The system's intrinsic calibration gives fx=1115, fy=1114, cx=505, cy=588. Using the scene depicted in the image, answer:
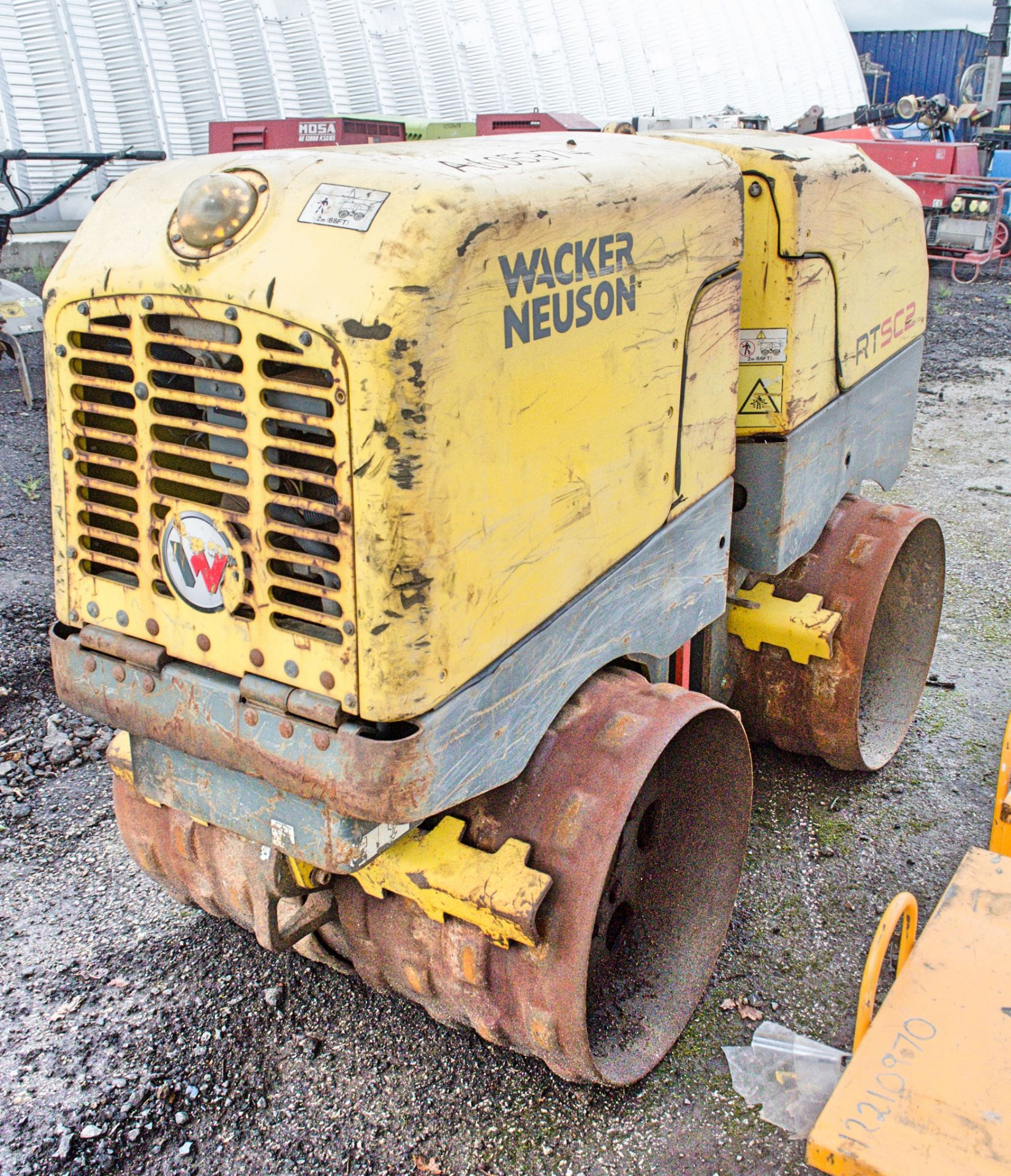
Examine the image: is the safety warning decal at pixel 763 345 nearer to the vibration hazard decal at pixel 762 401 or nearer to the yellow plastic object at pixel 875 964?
the vibration hazard decal at pixel 762 401

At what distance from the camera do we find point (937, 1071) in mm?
2059

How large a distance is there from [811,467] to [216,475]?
2.02 meters

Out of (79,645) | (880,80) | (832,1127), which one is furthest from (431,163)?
(880,80)

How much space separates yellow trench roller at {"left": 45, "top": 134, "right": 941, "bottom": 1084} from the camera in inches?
69.5

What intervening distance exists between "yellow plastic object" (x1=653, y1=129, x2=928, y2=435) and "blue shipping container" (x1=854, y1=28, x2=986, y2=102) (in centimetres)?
3898

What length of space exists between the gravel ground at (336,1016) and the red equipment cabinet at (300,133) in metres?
7.68

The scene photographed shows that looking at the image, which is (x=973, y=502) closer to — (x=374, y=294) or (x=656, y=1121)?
(x=656, y=1121)

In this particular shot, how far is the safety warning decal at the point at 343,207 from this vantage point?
173cm

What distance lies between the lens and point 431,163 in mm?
1855

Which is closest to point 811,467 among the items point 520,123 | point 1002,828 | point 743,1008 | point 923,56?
point 1002,828

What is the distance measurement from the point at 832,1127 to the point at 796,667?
1.82 m

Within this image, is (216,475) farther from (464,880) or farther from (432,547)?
(464,880)

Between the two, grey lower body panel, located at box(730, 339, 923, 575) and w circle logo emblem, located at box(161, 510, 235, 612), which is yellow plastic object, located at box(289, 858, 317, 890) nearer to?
w circle logo emblem, located at box(161, 510, 235, 612)

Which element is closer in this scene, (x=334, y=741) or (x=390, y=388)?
(x=390, y=388)
